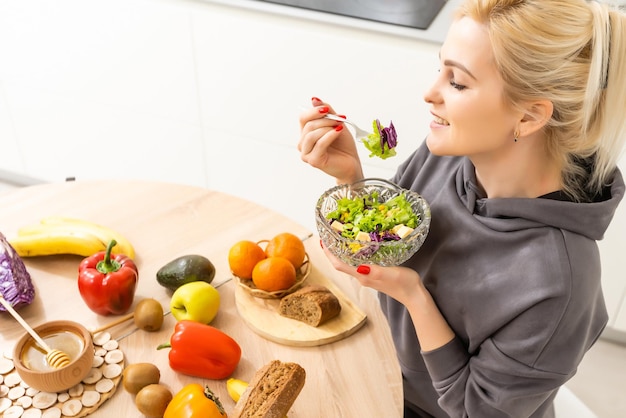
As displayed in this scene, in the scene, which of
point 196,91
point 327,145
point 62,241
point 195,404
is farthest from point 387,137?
point 196,91

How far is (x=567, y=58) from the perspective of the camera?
110 centimetres

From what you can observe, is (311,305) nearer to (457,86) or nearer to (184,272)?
(184,272)

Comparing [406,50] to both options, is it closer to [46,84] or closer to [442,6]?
[442,6]

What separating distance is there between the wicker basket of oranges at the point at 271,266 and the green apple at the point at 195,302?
0.08 m

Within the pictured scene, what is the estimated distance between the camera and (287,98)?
2535mm

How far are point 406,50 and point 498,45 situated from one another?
1.16m

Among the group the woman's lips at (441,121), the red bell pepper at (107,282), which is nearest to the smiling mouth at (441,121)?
the woman's lips at (441,121)

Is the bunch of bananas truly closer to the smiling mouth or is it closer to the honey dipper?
the honey dipper

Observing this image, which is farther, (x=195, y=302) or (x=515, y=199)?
(x=195, y=302)

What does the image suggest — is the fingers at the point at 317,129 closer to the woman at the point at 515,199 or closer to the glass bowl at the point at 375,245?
the woman at the point at 515,199

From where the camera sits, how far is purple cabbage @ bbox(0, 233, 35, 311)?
1.39 m

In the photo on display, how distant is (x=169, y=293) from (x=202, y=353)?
0.26m

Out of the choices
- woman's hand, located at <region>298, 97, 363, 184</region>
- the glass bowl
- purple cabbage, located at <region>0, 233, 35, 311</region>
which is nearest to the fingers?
woman's hand, located at <region>298, 97, 363, 184</region>

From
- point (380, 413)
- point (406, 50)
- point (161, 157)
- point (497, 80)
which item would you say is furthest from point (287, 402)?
point (161, 157)
